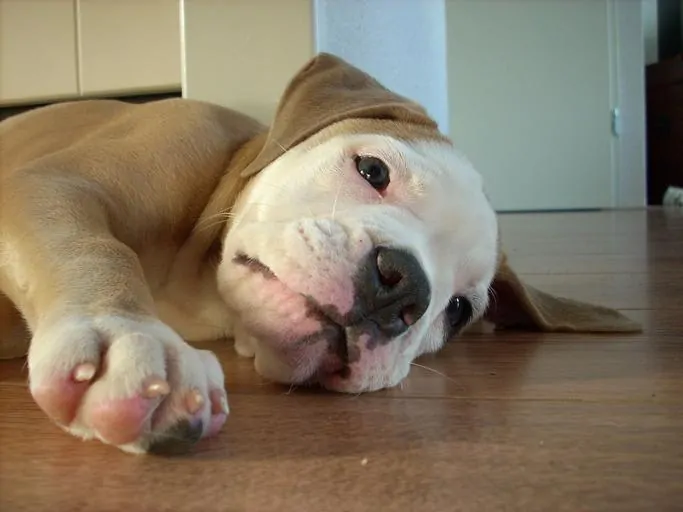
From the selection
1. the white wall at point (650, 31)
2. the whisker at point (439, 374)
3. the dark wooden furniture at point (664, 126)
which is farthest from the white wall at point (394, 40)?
the white wall at point (650, 31)

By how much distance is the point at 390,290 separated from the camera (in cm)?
109

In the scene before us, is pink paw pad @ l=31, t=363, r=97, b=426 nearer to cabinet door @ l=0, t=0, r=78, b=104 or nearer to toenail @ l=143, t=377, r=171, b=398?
toenail @ l=143, t=377, r=171, b=398

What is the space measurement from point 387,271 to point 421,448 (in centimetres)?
28

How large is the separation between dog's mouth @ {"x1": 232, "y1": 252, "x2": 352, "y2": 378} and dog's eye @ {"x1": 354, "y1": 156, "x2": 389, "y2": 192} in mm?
267

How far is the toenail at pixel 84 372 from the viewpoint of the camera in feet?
2.58

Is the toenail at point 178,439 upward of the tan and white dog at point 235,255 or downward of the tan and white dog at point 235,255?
downward

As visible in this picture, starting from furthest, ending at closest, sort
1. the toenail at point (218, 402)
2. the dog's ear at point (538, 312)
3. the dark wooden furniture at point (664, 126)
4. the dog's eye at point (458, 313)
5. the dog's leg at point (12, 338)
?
the dark wooden furniture at point (664, 126), the dog's ear at point (538, 312), the dog's eye at point (458, 313), the dog's leg at point (12, 338), the toenail at point (218, 402)

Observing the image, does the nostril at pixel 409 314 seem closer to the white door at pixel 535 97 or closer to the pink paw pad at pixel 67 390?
the pink paw pad at pixel 67 390

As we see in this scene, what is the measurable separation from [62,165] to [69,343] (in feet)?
2.19

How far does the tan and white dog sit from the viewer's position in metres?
0.82

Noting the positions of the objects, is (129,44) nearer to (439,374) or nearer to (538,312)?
(538,312)

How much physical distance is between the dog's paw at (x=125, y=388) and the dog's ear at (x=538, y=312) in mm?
930

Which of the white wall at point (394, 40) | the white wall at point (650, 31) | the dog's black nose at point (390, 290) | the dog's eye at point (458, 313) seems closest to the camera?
the dog's black nose at point (390, 290)

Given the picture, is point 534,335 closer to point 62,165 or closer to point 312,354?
point 312,354
